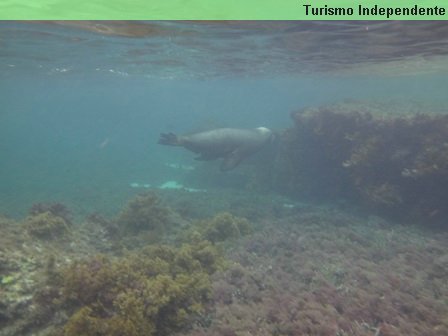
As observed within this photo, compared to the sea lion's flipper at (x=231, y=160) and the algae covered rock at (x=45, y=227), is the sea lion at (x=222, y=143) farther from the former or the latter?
the algae covered rock at (x=45, y=227)

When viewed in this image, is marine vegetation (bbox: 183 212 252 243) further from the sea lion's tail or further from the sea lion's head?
the sea lion's head

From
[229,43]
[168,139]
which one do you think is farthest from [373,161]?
[229,43]

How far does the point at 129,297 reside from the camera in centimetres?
587

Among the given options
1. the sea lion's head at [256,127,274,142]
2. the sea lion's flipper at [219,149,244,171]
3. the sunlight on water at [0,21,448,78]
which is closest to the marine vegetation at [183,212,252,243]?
the sea lion's flipper at [219,149,244,171]

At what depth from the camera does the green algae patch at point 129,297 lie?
5.47m

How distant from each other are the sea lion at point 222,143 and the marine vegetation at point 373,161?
2488mm

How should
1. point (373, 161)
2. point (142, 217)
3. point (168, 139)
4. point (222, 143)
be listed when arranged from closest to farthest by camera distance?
point (142, 217), point (373, 161), point (168, 139), point (222, 143)

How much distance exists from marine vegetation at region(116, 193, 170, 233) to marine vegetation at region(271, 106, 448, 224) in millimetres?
8324

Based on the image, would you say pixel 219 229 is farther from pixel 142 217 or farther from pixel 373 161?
pixel 373 161
